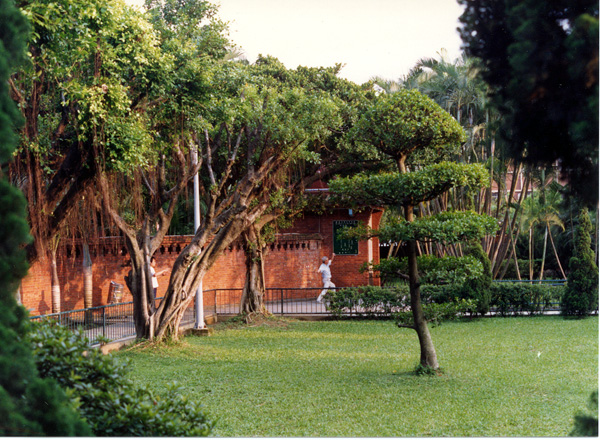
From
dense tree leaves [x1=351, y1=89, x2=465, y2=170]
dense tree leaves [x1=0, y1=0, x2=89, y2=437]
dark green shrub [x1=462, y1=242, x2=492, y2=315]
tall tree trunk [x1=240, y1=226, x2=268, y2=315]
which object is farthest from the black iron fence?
dense tree leaves [x1=351, y1=89, x2=465, y2=170]

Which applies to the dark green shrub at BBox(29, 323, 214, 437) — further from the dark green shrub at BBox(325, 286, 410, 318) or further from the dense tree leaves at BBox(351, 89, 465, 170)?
the dark green shrub at BBox(325, 286, 410, 318)

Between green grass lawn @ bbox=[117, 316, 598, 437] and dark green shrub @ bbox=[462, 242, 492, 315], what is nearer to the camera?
green grass lawn @ bbox=[117, 316, 598, 437]

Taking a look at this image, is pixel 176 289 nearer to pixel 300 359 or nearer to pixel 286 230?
pixel 300 359

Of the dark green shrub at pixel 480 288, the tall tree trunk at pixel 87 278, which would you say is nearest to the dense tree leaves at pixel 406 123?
the dark green shrub at pixel 480 288

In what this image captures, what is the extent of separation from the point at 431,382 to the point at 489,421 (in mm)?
2228

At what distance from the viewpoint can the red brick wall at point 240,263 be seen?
56.9 ft

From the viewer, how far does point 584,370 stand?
10031mm

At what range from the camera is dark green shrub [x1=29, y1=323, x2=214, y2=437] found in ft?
12.3

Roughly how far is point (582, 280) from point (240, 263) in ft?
40.9

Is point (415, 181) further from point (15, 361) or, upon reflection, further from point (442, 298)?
point (442, 298)

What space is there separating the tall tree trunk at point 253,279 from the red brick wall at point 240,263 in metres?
2.21

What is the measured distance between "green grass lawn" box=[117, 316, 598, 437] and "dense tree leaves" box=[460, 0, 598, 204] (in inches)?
132

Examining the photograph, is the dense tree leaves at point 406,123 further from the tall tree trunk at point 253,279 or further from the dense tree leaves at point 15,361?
the tall tree trunk at point 253,279

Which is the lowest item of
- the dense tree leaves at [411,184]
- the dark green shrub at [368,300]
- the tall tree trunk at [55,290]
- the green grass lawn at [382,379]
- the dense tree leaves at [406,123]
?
the green grass lawn at [382,379]
